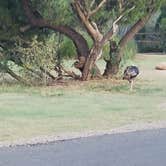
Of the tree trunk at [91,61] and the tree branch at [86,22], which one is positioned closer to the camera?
the tree branch at [86,22]

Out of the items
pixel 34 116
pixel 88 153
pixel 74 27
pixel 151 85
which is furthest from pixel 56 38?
pixel 88 153

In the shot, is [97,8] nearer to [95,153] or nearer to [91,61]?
[91,61]

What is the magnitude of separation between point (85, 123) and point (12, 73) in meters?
9.21

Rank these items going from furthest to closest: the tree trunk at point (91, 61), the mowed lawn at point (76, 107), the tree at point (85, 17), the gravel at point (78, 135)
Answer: the tree trunk at point (91, 61)
the tree at point (85, 17)
the mowed lawn at point (76, 107)
the gravel at point (78, 135)

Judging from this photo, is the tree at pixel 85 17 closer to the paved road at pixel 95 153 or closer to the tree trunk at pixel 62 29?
the tree trunk at pixel 62 29

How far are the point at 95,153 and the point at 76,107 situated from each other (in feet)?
20.0

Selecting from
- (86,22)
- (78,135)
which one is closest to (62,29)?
(86,22)

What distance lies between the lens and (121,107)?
16422 millimetres

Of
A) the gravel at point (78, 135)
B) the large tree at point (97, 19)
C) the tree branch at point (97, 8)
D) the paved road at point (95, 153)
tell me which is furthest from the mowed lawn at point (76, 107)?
the tree branch at point (97, 8)

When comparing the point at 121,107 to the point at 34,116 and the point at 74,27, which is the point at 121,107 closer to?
the point at 34,116

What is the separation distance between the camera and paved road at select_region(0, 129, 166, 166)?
946 centimetres

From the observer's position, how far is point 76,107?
1620 cm

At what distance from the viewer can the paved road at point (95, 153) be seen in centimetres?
946

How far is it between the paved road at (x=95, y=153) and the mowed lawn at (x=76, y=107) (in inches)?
47.9
